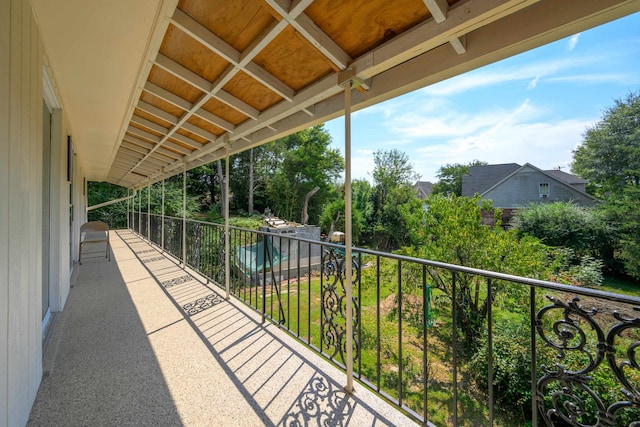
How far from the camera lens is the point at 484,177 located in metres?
21.7

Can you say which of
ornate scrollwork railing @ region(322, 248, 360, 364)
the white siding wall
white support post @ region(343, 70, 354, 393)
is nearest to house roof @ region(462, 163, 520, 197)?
ornate scrollwork railing @ region(322, 248, 360, 364)

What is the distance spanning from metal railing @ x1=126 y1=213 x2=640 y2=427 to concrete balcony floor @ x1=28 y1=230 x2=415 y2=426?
23cm

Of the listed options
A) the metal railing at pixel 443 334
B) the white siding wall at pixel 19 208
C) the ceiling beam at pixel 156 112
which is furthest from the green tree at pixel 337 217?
the white siding wall at pixel 19 208

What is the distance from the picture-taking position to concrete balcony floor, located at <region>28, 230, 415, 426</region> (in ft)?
5.00

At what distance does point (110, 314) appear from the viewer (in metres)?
2.86

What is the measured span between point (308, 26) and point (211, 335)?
2.44m

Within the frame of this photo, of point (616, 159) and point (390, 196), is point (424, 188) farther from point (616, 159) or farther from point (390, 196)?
point (616, 159)

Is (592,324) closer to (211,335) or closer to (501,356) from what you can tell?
(211,335)

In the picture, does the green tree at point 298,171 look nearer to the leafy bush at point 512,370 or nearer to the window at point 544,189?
the window at point 544,189

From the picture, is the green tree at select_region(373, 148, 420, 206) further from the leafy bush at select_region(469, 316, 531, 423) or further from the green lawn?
the leafy bush at select_region(469, 316, 531, 423)

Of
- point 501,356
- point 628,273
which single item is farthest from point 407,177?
point 501,356

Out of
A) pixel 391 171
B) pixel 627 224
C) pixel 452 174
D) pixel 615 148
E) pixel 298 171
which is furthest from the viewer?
pixel 452 174

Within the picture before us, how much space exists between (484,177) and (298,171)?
48.5 feet

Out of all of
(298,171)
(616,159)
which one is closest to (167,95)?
(298,171)
